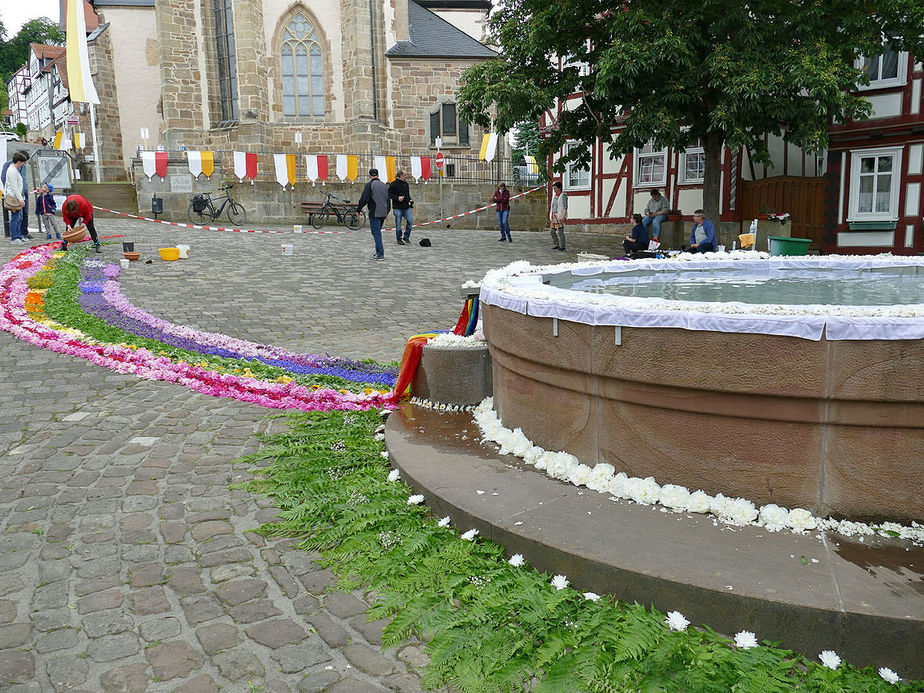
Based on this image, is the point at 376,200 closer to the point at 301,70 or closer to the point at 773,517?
the point at 773,517

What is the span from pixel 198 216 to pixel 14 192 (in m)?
8.37

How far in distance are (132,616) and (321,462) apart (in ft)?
6.14

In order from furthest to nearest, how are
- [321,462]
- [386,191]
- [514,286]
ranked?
1. [386,191]
2. [321,462]
3. [514,286]

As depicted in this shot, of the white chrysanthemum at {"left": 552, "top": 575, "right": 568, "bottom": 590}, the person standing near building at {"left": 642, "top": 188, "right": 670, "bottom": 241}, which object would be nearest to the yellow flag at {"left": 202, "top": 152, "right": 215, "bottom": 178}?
the person standing near building at {"left": 642, "top": 188, "right": 670, "bottom": 241}

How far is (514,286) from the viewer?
15.4 feet

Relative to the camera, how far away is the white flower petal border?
3.32 meters

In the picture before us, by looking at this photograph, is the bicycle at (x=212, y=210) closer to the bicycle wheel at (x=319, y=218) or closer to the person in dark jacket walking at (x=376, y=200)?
the bicycle wheel at (x=319, y=218)

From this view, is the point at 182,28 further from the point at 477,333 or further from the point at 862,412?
the point at 862,412

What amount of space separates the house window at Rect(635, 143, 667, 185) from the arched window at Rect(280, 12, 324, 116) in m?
14.5

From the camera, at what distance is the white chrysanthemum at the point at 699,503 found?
3.53 metres

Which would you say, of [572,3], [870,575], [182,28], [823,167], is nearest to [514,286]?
[870,575]

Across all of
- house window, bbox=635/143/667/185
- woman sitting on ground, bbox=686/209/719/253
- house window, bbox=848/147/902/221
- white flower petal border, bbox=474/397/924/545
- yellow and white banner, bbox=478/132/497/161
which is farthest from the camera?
yellow and white banner, bbox=478/132/497/161

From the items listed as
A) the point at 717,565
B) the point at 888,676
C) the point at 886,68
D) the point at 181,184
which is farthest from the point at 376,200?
the point at 888,676

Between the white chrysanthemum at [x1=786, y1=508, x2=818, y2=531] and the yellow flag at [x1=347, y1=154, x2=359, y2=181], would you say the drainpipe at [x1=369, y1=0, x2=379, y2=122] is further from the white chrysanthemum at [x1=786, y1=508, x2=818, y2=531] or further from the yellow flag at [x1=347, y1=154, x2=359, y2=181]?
the white chrysanthemum at [x1=786, y1=508, x2=818, y2=531]
